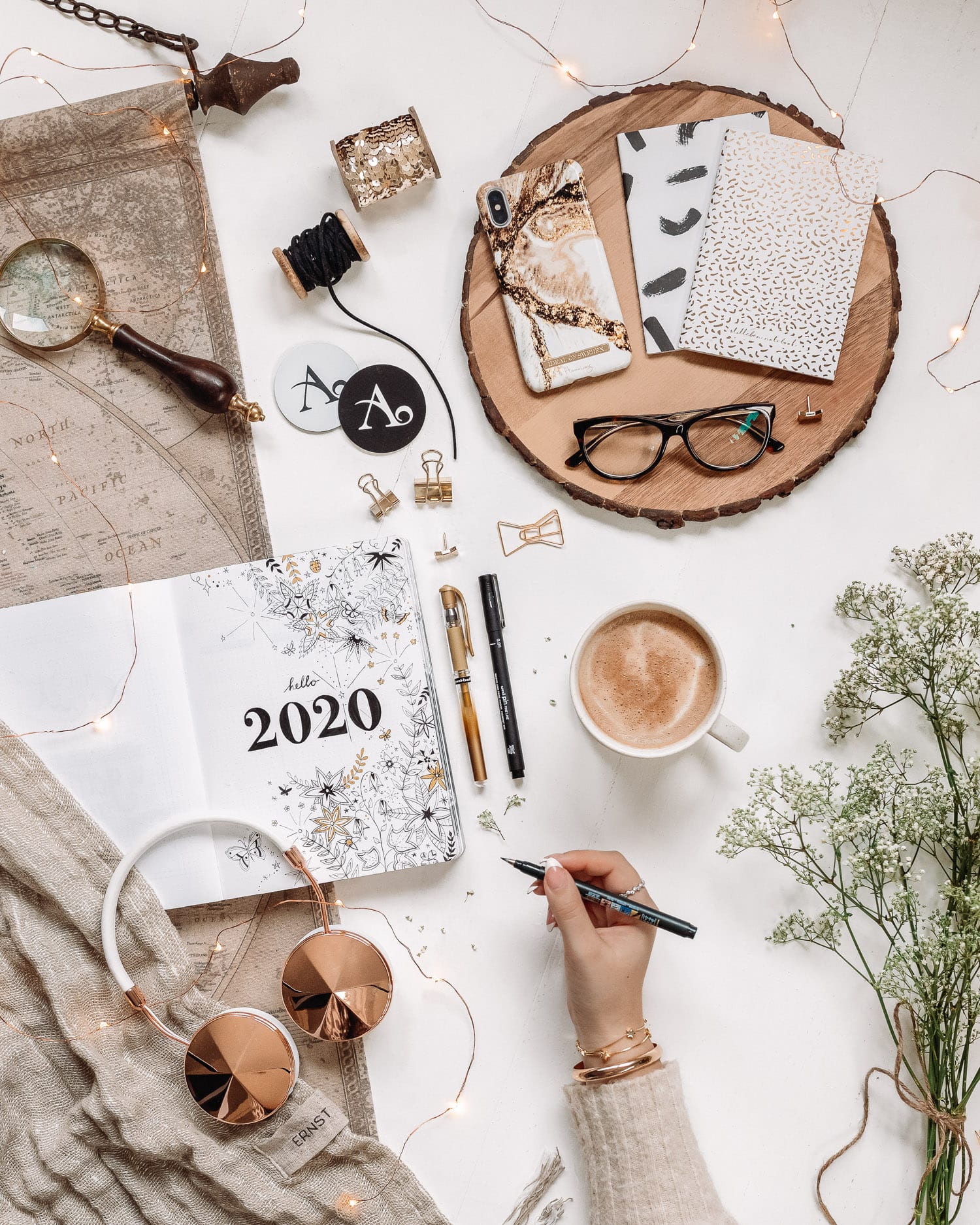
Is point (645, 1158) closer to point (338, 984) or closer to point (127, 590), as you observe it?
point (338, 984)

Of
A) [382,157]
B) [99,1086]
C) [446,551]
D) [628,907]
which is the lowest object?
[99,1086]

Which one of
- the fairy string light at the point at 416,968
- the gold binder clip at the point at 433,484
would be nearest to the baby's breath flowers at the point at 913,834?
the fairy string light at the point at 416,968

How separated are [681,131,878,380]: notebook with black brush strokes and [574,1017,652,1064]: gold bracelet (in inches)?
33.7

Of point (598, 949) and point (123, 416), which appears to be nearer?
point (598, 949)

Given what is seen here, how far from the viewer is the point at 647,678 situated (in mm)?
1017

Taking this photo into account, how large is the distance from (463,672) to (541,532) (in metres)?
0.21

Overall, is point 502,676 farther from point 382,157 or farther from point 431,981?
point 382,157

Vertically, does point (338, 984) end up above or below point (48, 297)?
below

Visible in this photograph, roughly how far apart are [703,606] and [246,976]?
78 cm

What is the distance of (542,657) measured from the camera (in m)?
1.12

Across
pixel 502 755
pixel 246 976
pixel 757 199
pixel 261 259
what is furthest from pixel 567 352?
pixel 246 976

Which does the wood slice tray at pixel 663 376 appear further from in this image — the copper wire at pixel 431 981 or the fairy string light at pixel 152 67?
the copper wire at pixel 431 981

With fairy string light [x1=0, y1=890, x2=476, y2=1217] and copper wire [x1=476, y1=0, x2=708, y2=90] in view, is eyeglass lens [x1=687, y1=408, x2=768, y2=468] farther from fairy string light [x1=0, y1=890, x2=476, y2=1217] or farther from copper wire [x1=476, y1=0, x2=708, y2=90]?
fairy string light [x1=0, y1=890, x2=476, y2=1217]

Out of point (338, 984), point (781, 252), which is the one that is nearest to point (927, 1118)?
point (338, 984)
